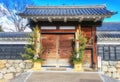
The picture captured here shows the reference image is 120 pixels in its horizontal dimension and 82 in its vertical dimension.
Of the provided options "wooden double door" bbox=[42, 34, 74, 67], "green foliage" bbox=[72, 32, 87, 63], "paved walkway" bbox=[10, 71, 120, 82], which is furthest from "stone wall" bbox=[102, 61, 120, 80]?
"paved walkway" bbox=[10, 71, 120, 82]

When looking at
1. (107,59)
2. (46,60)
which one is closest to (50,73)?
(46,60)

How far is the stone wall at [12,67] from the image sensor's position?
13.3 meters

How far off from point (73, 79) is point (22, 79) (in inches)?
93.1

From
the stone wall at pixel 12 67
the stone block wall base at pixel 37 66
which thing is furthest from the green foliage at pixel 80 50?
the stone wall at pixel 12 67

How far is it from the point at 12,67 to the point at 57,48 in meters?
3.33

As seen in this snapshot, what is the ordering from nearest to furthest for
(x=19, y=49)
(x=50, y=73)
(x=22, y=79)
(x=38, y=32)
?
(x=22, y=79) < (x=50, y=73) < (x=38, y=32) < (x=19, y=49)

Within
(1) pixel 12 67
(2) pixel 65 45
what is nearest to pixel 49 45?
(2) pixel 65 45

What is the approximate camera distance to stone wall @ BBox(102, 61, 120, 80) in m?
12.9

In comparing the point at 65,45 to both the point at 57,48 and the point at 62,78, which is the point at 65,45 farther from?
the point at 62,78

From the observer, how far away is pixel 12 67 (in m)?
13.3

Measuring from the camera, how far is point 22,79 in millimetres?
9172

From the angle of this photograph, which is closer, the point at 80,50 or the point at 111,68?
the point at 80,50

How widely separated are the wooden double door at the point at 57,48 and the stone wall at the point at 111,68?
2.37 m

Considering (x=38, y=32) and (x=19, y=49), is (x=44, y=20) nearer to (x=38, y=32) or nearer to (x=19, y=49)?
(x=38, y=32)
